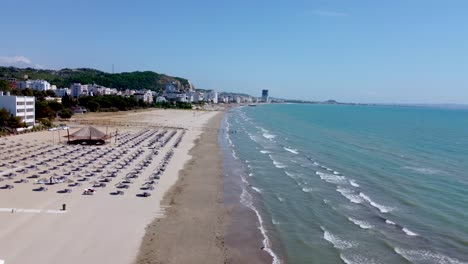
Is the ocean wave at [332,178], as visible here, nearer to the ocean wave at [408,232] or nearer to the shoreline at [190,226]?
the shoreline at [190,226]

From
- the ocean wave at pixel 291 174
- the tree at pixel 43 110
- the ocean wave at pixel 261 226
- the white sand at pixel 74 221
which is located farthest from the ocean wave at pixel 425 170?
the tree at pixel 43 110

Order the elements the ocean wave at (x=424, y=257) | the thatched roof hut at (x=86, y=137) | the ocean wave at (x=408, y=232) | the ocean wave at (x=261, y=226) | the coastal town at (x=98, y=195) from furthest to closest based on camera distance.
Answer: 1. the thatched roof hut at (x=86, y=137)
2. the ocean wave at (x=408, y=232)
3. the ocean wave at (x=261, y=226)
4. the ocean wave at (x=424, y=257)
5. the coastal town at (x=98, y=195)

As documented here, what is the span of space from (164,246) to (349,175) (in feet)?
86.5

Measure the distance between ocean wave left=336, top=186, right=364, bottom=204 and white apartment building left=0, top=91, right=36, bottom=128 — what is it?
2174 inches

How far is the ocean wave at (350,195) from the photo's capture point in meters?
35.3

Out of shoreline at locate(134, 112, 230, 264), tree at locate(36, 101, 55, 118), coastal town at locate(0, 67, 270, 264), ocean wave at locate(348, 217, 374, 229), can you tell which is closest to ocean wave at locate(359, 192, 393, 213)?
ocean wave at locate(348, 217, 374, 229)

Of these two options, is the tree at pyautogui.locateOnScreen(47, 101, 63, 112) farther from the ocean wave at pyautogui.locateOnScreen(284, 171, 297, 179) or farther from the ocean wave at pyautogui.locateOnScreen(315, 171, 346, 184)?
the ocean wave at pyautogui.locateOnScreen(315, 171, 346, 184)

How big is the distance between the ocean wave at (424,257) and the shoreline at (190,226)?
30.0 ft

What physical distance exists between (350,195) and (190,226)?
49.0 ft

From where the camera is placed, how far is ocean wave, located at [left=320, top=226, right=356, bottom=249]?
25142mm

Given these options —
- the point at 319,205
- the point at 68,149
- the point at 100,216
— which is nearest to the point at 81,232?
the point at 100,216

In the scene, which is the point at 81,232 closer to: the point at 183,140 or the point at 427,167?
the point at 427,167

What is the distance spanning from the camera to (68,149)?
55.8 meters

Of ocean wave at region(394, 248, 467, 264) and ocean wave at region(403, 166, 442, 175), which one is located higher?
ocean wave at region(403, 166, 442, 175)
